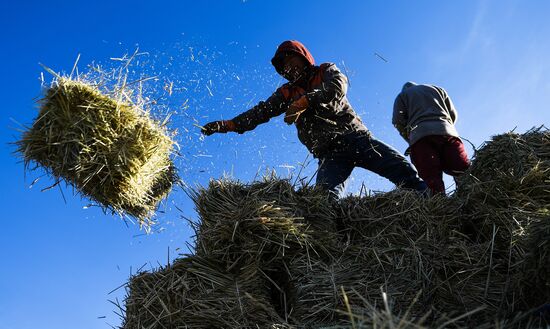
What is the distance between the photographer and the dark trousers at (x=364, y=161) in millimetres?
5398

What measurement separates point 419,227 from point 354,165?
212cm

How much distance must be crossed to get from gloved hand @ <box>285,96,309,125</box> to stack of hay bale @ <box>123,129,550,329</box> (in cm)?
148

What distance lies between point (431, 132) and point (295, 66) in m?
1.56

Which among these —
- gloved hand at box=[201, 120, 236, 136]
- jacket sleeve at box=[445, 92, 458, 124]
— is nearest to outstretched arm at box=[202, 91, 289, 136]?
gloved hand at box=[201, 120, 236, 136]

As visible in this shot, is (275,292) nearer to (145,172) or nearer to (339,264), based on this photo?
(339,264)

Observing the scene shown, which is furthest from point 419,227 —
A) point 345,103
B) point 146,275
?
point 345,103

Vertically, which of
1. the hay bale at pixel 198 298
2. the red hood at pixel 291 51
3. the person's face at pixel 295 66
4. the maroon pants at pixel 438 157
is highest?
the red hood at pixel 291 51

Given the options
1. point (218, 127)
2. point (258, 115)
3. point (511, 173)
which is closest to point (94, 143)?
point (218, 127)

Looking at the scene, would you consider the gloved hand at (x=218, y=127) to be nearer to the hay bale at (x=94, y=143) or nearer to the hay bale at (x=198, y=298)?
the hay bale at (x=94, y=143)

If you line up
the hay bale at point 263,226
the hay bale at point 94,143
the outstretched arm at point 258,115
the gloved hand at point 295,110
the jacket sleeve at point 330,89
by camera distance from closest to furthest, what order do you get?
the hay bale at point 263,226
the hay bale at point 94,143
the gloved hand at point 295,110
the jacket sleeve at point 330,89
the outstretched arm at point 258,115

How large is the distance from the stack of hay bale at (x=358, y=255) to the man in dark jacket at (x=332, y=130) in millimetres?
1508

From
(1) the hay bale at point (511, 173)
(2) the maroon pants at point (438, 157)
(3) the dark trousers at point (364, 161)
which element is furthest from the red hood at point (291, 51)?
(1) the hay bale at point (511, 173)

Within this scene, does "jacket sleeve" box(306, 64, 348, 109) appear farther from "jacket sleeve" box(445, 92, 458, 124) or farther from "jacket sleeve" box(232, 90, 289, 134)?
"jacket sleeve" box(445, 92, 458, 124)

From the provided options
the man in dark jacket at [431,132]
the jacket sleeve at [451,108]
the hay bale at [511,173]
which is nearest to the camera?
the hay bale at [511,173]
